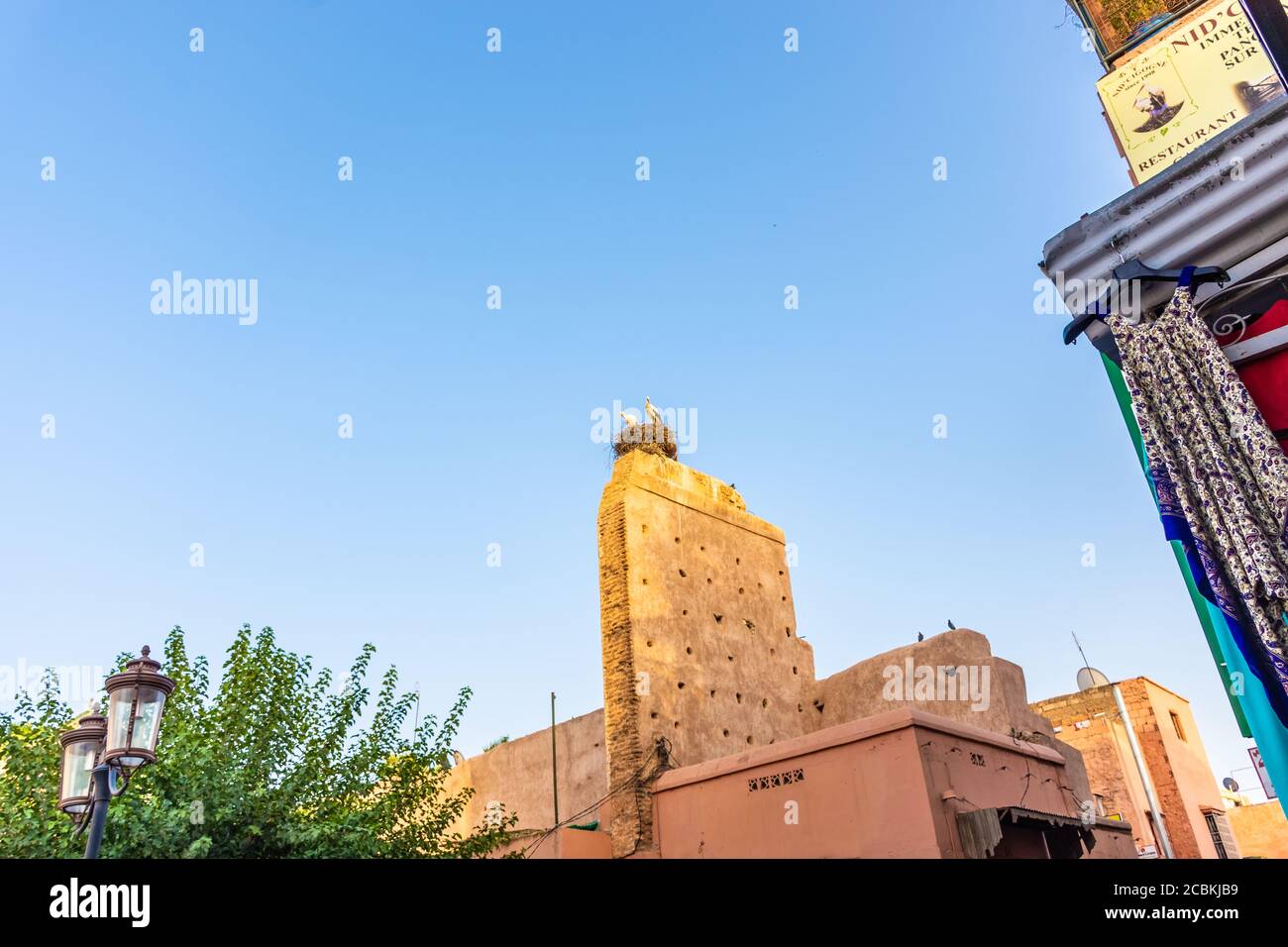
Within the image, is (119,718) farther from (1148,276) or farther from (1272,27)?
(1272,27)

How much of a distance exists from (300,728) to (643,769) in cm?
466

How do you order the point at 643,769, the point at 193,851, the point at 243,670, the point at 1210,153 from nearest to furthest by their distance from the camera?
the point at 1210,153
the point at 193,851
the point at 243,670
the point at 643,769

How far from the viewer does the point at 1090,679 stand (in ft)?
78.5

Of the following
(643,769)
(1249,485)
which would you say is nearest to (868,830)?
(643,769)

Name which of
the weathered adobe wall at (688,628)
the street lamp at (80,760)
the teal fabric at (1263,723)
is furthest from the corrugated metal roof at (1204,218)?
the weathered adobe wall at (688,628)

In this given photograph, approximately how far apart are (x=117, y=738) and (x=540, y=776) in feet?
34.7

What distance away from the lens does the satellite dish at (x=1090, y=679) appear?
77.0 feet

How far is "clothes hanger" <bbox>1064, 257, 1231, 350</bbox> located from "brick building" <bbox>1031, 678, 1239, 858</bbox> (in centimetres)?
1961

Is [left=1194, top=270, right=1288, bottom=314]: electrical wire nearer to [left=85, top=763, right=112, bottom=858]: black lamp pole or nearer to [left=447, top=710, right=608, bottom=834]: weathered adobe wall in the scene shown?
[left=85, top=763, right=112, bottom=858]: black lamp pole

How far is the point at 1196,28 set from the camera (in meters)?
8.50

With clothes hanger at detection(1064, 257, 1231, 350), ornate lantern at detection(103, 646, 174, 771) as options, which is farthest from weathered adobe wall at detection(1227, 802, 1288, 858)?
ornate lantern at detection(103, 646, 174, 771)

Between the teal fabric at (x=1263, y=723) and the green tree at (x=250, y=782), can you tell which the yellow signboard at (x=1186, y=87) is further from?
the green tree at (x=250, y=782)
